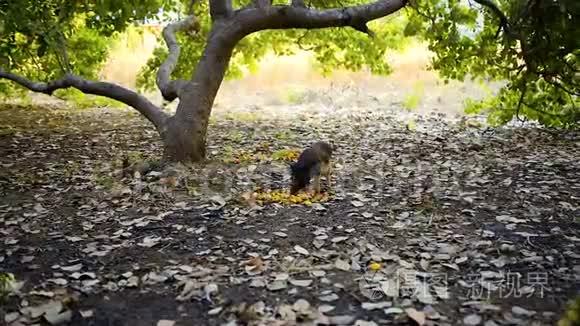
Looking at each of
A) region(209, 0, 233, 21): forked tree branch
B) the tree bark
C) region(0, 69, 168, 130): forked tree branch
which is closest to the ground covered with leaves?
the tree bark

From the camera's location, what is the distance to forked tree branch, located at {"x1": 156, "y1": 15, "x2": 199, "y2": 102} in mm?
8070

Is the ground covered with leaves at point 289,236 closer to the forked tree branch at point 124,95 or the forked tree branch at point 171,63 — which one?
the forked tree branch at point 124,95

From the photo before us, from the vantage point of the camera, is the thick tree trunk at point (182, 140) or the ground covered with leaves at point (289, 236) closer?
the ground covered with leaves at point (289, 236)

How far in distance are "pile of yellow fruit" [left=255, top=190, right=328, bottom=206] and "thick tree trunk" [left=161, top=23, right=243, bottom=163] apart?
5.03ft

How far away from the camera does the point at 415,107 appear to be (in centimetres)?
1564

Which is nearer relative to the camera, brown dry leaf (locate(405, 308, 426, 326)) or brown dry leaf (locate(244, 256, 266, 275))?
brown dry leaf (locate(405, 308, 426, 326))

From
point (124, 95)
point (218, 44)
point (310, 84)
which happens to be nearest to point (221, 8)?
point (218, 44)

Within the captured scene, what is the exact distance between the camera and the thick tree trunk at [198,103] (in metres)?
7.57

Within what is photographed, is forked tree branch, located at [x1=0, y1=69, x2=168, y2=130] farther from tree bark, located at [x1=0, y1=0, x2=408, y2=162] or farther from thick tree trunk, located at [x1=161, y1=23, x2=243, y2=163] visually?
thick tree trunk, located at [x1=161, y1=23, x2=243, y2=163]

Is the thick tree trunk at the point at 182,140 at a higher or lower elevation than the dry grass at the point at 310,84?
lower

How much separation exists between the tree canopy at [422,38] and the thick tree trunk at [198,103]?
1.23 m

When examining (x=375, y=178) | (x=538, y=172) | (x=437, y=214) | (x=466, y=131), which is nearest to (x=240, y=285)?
(x=437, y=214)

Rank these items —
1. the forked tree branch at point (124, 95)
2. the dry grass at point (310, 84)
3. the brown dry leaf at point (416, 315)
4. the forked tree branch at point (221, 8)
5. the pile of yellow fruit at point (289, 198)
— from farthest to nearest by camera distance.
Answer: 1. the dry grass at point (310, 84)
2. the forked tree branch at point (124, 95)
3. the forked tree branch at point (221, 8)
4. the pile of yellow fruit at point (289, 198)
5. the brown dry leaf at point (416, 315)

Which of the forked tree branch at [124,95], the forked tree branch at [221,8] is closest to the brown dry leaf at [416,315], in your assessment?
the forked tree branch at [124,95]
